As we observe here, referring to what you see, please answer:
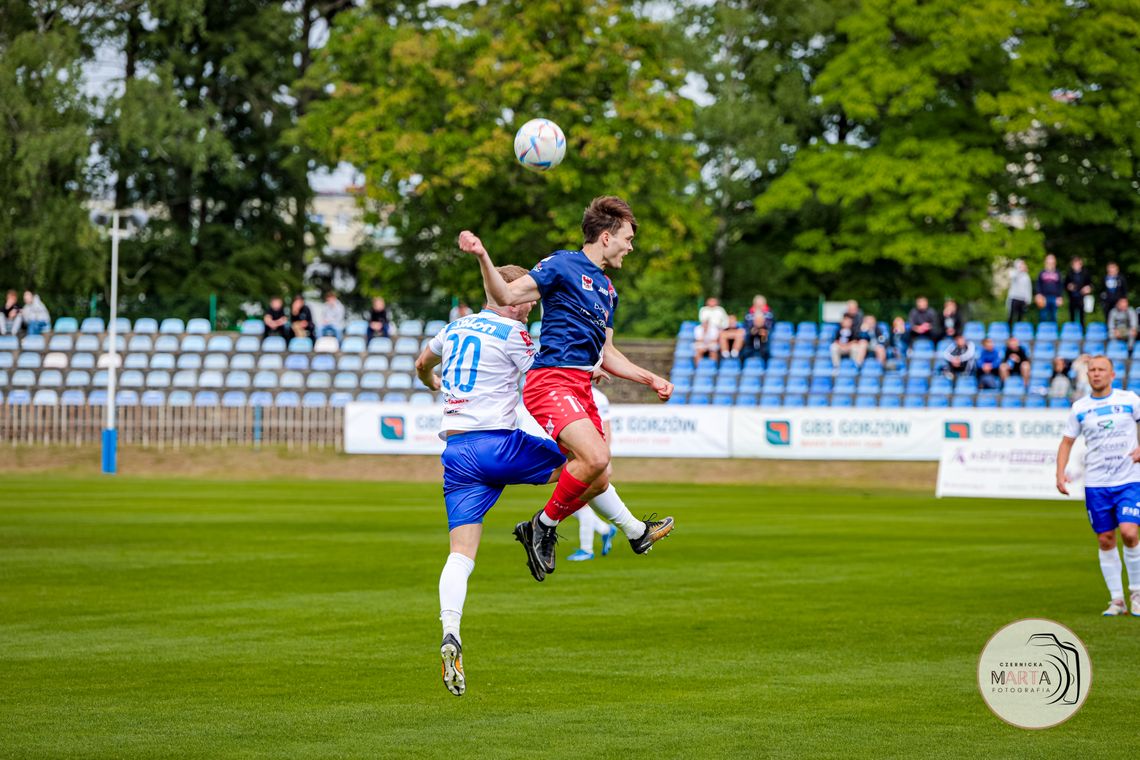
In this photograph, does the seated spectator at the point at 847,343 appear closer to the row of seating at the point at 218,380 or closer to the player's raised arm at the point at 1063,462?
the row of seating at the point at 218,380

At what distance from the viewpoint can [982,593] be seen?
Answer: 47.0 feet

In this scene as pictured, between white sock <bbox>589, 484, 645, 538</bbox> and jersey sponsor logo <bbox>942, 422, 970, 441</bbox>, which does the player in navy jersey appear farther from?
jersey sponsor logo <bbox>942, 422, 970, 441</bbox>

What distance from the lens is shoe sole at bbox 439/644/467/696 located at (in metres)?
7.68

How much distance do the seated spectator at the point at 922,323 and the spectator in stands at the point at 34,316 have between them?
21.2 m

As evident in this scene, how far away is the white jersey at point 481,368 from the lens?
331 inches

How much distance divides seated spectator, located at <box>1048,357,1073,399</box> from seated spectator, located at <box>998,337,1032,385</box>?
2.00ft

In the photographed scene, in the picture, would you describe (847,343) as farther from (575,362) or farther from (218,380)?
(575,362)

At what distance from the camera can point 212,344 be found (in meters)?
37.2

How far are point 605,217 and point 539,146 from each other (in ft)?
3.45

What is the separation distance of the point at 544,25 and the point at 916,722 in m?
38.0

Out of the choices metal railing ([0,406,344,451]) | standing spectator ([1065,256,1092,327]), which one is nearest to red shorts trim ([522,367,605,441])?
metal railing ([0,406,344,451])

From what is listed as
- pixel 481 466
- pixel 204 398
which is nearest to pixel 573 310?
pixel 481 466

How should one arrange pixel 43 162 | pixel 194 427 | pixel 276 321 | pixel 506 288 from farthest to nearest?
pixel 43 162, pixel 276 321, pixel 194 427, pixel 506 288

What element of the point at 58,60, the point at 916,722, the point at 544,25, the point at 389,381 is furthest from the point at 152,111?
the point at 916,722
